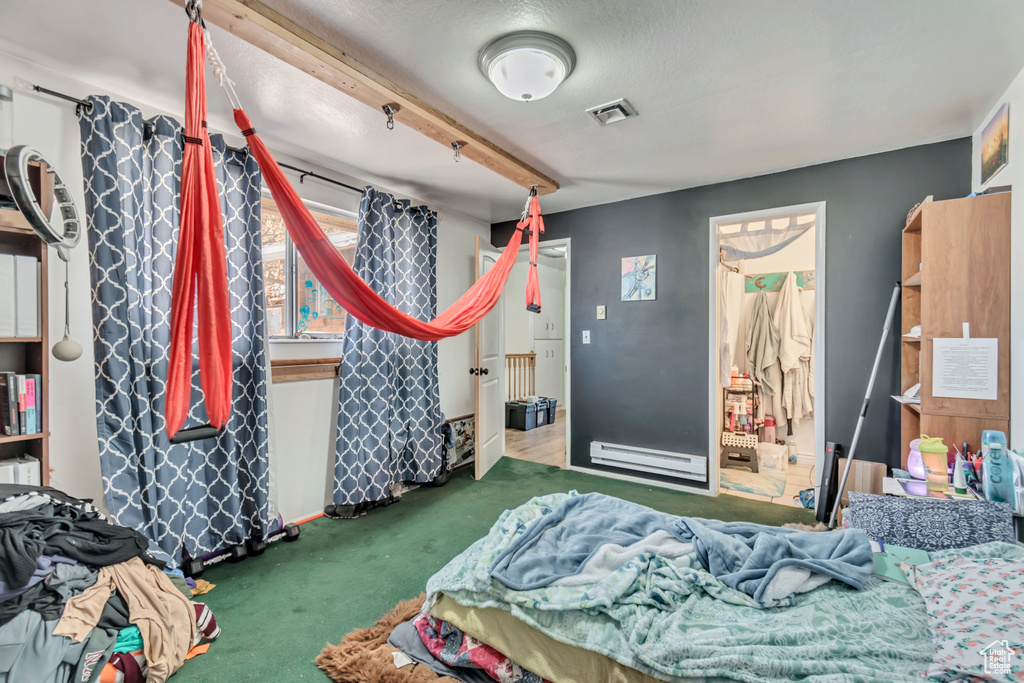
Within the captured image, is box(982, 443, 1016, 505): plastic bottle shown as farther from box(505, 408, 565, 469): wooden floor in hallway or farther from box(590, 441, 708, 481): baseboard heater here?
box(505, 408, 565, 469): wooden floor in hallway

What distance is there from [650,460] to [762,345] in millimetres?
1811

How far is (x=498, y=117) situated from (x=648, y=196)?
68.7 inches

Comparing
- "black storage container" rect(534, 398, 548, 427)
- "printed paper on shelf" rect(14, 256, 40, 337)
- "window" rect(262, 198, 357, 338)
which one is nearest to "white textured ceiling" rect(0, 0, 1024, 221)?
"window" rect(262, 198, 357, 338)

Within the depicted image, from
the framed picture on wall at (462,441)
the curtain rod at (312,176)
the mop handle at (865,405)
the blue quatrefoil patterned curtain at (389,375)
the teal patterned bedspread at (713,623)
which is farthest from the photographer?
the framed picture on wall at (462,441)

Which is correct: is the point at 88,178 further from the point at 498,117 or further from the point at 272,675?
the point at 272,675

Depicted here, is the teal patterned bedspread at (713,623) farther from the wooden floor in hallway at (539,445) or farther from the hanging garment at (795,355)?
the hanging garment at (795,355)

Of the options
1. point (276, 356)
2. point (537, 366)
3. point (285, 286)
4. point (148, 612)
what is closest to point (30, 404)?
point (148, 612)

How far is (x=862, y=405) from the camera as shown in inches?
108

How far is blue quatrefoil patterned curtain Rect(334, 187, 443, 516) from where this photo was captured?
2975 mm

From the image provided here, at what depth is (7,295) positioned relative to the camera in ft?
5.19

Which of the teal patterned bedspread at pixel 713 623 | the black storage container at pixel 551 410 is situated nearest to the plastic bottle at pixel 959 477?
the teal patterned bedspread at pixel 713 623

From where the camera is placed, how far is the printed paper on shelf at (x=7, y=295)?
1.57 meters

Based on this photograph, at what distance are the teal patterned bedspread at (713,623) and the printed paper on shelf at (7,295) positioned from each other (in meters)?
1.77

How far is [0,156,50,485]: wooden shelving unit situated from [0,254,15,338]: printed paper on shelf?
5cm
